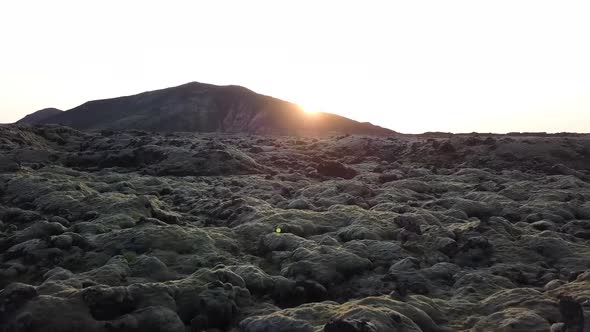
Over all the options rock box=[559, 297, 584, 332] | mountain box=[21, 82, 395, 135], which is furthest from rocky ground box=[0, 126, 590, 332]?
mountain box=[21, 82, 395, 135]

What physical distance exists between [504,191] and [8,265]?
29.5 meters

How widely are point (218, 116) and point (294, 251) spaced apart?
6451 inches

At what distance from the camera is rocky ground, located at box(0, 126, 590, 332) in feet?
52.5

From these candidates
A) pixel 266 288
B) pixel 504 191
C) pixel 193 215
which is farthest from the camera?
pixel 504 191

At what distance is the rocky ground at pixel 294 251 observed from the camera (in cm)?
1599

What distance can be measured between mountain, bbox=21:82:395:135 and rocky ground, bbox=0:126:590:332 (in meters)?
111

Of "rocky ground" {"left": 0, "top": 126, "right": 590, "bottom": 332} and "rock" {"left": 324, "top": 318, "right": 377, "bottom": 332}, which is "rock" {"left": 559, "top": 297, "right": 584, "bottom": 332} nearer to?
"rocky ground" {"left": 0, "top": 126, "right": 590, "bottom": 332}

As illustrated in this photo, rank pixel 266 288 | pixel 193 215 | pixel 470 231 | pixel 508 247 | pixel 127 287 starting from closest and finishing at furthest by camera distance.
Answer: pixel 127 287
pixel 266 288
pixel 508 247
pixel 470 231
pixel 193 215

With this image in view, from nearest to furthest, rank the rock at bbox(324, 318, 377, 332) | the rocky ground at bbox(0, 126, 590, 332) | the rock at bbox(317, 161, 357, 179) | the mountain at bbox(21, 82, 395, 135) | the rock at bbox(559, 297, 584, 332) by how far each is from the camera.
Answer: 1. the rock at bbox(324, 318, 377, 332)
2. the rock at bbox(559, 297, 584, 332)
3. the rocky ground at bbox(0, 126, 590, 332)
4. the rock at bbox(317, 161, 357, 179)
5. the mountain at bbox(21, 82, 395, 135)

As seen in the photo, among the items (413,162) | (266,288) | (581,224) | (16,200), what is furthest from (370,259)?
(413,162)

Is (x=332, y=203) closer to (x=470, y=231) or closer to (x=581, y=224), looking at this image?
(x=470, y=231)

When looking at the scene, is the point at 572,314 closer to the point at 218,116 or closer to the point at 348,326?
the point at 348,326

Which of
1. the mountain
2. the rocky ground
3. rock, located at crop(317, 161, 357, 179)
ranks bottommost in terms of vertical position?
the rocky ground

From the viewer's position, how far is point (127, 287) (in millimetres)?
17203
